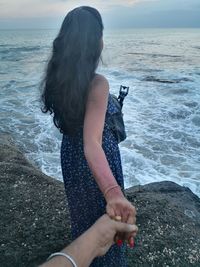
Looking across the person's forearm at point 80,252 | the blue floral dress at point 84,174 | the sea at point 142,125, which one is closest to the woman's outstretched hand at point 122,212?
the person's forearm at point 80,252

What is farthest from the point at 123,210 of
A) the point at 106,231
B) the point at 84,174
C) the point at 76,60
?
the point at 76,60

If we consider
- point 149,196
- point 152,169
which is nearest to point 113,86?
point 152,169

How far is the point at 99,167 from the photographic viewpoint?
6.35 feet

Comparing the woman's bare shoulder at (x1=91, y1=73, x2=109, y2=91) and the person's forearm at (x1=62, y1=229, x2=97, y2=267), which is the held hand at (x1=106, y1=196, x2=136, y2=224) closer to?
the person's forearm at (x1=62, y1=229, x2=97, y2=267)

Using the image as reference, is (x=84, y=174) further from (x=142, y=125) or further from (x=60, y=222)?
(x=142, y=125)

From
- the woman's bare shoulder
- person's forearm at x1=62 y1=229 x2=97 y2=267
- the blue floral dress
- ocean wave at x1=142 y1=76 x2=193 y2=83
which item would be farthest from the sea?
person's forearm at x1=62 y1=229 x2=97 y2=267

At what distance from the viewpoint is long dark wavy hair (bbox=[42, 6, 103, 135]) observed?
2.11 m

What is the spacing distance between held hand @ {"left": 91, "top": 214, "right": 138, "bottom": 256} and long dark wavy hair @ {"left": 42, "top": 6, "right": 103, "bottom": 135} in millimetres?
838

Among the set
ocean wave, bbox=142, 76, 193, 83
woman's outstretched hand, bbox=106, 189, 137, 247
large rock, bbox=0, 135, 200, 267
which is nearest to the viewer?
woman's outstretched hand, bbox=106, 189, 137, 247

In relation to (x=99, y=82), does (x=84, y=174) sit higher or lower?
lower

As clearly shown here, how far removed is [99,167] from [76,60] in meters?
0.67

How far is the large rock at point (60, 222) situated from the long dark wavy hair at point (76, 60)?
6.53 feet

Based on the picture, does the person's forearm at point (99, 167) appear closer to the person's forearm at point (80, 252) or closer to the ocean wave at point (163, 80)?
the person's forearm at point (80, 252)

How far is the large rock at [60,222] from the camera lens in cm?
368
